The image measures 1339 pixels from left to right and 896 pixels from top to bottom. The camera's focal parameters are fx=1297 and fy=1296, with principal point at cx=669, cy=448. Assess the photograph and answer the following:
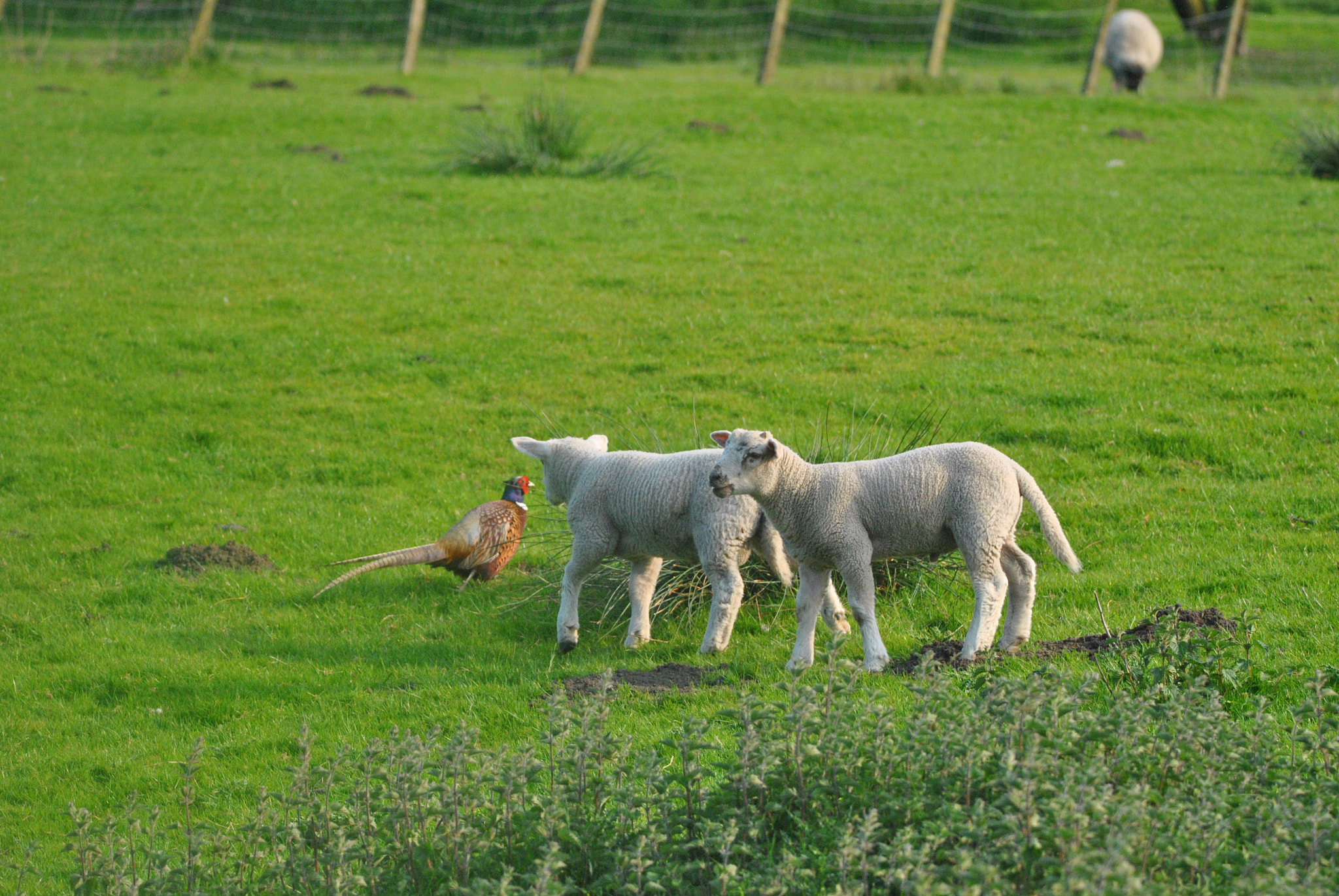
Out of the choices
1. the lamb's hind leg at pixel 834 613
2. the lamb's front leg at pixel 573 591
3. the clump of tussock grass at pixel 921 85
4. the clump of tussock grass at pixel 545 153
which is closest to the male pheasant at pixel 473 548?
the lamb's front leg at pixel 573 591

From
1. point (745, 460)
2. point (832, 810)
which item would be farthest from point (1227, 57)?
point (832, 810)

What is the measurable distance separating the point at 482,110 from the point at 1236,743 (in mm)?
18847

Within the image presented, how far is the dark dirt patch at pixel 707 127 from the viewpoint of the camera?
2214 centimetres

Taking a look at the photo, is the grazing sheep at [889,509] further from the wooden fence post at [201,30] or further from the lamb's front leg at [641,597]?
the wooden fence post at [201,30]

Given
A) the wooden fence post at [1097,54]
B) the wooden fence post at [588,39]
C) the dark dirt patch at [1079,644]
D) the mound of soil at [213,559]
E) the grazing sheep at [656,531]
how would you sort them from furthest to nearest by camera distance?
the wooden fence post at [588,39] → the wooden fence post at [1097,54] → the mound of soil at [213,559] → the grazing sheep at [656,531] → the dark dirt patch at [1079,644]

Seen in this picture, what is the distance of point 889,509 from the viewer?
650 cm

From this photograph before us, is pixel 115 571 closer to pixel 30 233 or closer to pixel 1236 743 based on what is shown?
pixel 1236 743

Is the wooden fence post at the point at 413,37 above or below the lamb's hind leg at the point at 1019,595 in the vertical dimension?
above

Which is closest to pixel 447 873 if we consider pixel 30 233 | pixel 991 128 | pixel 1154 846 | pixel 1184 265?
pixel 1154 846

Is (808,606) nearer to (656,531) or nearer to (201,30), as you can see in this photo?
(656,531)

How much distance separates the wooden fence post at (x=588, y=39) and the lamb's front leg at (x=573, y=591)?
21916 millimetres

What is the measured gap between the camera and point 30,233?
1661 cm

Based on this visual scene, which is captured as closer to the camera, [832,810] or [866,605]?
[832,810]

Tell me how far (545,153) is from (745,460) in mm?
14258
